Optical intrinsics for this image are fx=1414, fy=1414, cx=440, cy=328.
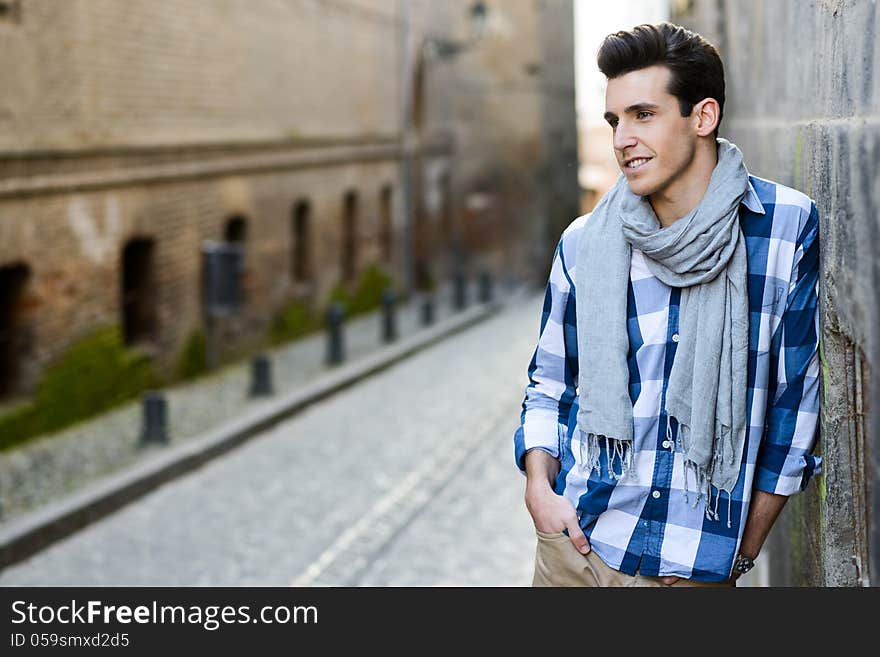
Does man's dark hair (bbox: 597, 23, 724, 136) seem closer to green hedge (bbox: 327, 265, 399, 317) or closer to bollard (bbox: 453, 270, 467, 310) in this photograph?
green hedge (bbox: 327, 265, 399, 317)

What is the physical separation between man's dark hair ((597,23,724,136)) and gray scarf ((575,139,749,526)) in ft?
0.45

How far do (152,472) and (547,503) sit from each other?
6.56m

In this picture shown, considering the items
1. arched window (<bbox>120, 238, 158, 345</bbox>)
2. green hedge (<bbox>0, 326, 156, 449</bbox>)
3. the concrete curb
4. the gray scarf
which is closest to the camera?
the gray scarf

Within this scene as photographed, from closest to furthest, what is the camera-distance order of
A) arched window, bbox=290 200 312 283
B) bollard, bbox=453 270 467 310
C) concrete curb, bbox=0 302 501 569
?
1. concrete curb, bbox=0 302 501 569
2. arched window, bbox=290 200 312 283
3. bollard, bbox=453 270 467 310

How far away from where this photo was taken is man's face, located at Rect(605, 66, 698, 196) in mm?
2625

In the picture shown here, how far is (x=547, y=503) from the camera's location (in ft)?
9.33

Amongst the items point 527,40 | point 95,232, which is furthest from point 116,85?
point 527,40

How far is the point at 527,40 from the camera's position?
26.6 m

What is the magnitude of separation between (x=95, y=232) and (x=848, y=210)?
1012 cm

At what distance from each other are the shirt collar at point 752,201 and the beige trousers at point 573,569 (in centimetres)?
74

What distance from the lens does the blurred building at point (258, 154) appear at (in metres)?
10.9

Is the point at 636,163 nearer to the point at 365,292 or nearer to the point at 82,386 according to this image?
the point at 82,386

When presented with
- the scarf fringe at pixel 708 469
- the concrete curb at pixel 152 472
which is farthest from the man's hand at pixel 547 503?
the concrete curb at pixel 152 472

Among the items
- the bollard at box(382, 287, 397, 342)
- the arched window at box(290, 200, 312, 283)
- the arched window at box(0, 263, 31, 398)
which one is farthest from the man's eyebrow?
the arched window at box(290, 200, 312, 283)
